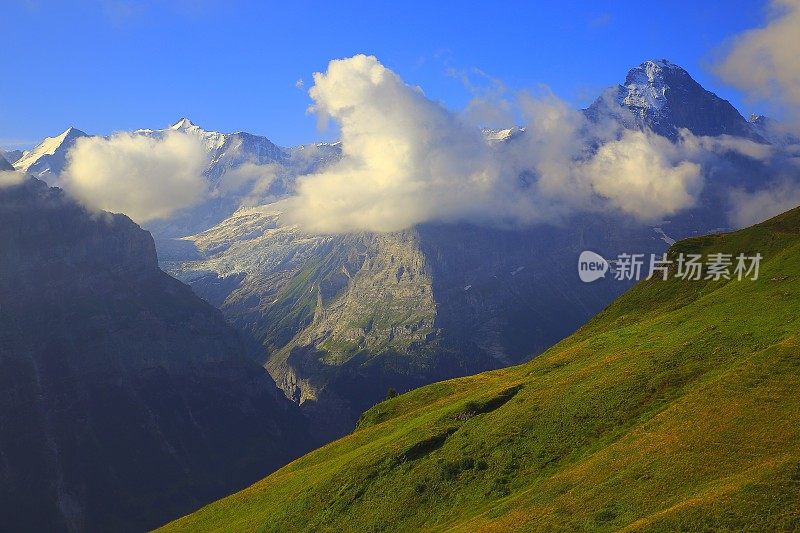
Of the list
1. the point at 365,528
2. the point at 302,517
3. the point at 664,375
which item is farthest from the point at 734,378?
the point at 302,517

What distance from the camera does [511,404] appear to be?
82.3 m

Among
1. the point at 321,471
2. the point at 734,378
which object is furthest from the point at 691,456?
the point at 321,471

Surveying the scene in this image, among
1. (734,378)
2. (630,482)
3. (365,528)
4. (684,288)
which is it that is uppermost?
(684,288)

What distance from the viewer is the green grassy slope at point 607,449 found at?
46.1 m

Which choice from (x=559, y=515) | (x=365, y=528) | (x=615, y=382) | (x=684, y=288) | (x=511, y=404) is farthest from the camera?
(x=684, y=288)

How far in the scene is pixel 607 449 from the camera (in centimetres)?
5909

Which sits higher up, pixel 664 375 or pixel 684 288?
pixel 684 288

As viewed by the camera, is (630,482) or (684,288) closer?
(630,482)

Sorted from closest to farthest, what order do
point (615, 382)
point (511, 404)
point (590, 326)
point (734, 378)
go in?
point (734, 378) < point (615, 382) < point (511, 404) < point (590, 326)

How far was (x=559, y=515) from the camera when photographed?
4906 cm

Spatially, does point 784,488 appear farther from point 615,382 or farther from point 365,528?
point 365,528

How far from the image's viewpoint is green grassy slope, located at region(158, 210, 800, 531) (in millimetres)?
46125

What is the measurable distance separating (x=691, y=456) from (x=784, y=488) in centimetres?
938

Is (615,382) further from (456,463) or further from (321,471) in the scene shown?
(321,471)
